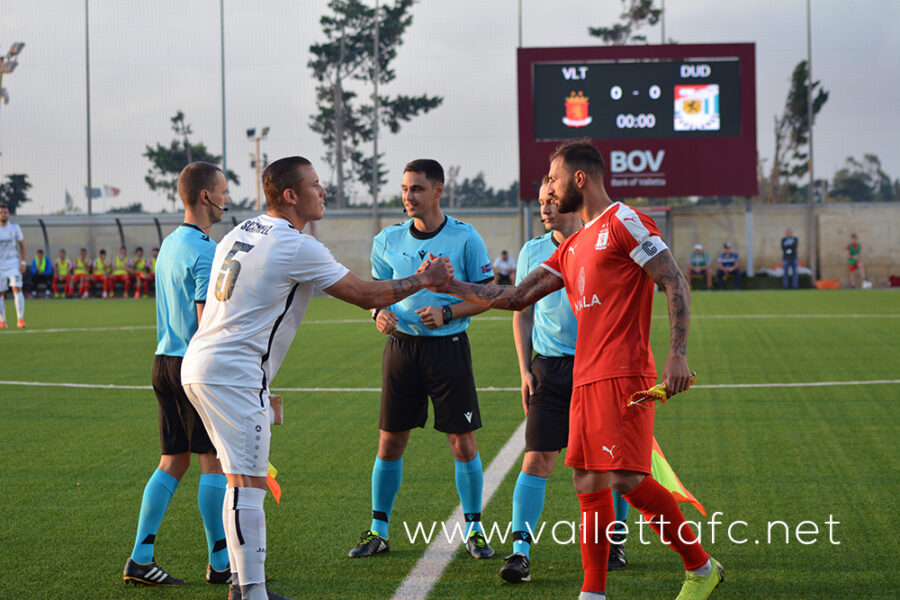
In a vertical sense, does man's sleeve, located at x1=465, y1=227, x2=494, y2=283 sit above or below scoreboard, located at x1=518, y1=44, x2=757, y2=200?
below

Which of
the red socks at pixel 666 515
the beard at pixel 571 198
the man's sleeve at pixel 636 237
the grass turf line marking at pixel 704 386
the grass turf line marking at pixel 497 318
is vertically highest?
the beard at pixel 571 198

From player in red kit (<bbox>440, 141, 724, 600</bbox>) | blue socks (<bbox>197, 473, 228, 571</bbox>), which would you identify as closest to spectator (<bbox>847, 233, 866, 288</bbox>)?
player in red kit (<bbox>440, 141, 724, 600</bbox>)

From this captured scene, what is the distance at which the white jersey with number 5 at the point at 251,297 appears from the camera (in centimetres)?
382

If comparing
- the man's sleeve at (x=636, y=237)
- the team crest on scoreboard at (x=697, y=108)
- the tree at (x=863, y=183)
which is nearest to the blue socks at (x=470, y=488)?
the man's sleeve at (x=636, y=237)

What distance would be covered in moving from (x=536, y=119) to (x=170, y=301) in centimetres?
2538

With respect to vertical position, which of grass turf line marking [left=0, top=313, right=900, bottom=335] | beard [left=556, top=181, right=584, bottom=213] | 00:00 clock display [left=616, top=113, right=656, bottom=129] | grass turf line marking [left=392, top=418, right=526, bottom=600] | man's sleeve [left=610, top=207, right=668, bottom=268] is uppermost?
00:00 clock display [left=616, top=113, right=656, bottom=129]

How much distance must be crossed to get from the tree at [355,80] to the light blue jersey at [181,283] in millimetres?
33201

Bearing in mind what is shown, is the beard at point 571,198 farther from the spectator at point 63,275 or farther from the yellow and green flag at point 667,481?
the spectator at point 63,275

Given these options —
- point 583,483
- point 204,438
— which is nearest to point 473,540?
point 583,483

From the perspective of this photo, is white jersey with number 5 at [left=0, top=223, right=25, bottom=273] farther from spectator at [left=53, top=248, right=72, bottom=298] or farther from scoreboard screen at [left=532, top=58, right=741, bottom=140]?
scoreboard screen at [left=532, top=58, right=741, bottom=140]

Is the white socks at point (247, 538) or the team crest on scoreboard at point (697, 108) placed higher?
the team crest on scoreboard at point (697, 108)

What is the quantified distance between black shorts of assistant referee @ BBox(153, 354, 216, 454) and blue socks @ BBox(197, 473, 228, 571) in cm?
16

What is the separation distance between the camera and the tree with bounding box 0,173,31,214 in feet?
123

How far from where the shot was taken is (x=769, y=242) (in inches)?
1334
